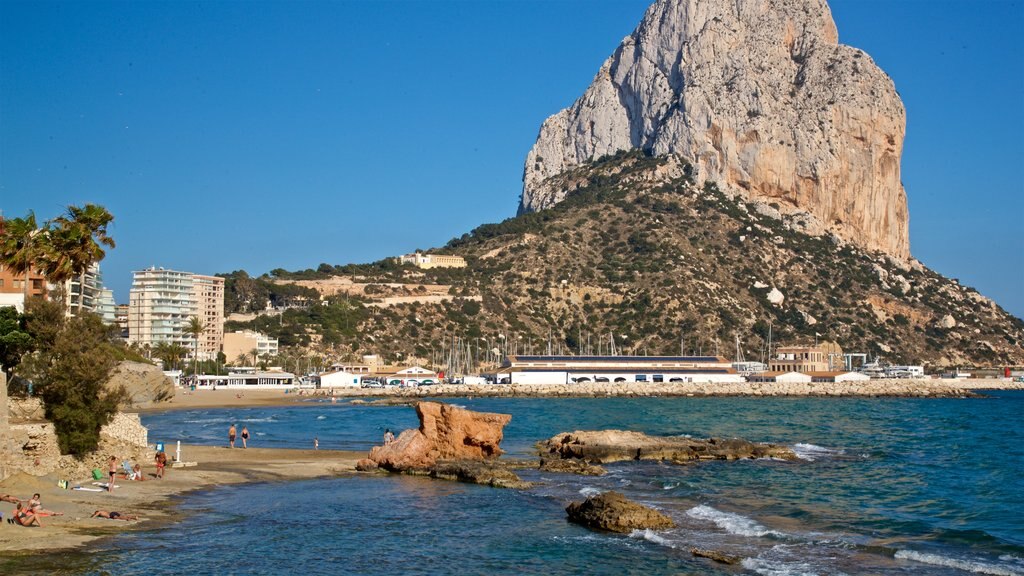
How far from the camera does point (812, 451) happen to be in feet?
154

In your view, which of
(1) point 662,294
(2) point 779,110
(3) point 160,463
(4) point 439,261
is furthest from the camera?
(4) point 439,261

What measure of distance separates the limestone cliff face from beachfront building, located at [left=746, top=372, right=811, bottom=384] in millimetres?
48619

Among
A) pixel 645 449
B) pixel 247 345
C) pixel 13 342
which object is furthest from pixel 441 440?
pixel 247 345

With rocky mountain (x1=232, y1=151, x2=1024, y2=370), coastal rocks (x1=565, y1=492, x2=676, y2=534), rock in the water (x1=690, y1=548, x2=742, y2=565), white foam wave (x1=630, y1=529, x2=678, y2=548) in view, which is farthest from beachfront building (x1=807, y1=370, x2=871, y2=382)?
rock in the water (x1=690, y1=548, x2=742, y2=565)

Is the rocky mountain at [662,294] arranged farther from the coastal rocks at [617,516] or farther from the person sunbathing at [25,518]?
the person sunbathing at [25,518]

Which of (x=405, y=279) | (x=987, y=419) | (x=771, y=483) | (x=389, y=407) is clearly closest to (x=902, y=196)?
(x=405, y=279)

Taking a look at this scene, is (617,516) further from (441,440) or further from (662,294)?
(662,294)

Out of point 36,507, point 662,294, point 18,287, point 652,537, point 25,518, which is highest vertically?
point 662,294

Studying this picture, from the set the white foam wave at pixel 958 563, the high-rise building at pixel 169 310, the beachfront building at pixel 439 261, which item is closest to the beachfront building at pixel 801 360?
the beachfront building at pixel 439 261

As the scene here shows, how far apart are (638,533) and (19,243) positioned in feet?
87.1

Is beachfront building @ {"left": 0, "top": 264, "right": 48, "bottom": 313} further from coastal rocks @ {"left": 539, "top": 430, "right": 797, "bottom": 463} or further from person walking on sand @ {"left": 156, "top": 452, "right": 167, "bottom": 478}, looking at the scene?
coastal rocks @ {"left": 539, "top": 430, "right": 797, "bottom": 463}

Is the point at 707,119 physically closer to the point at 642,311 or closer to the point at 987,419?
the point at 642,311

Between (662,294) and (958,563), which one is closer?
(958,563)

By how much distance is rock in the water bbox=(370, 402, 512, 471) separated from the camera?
36.1 m
